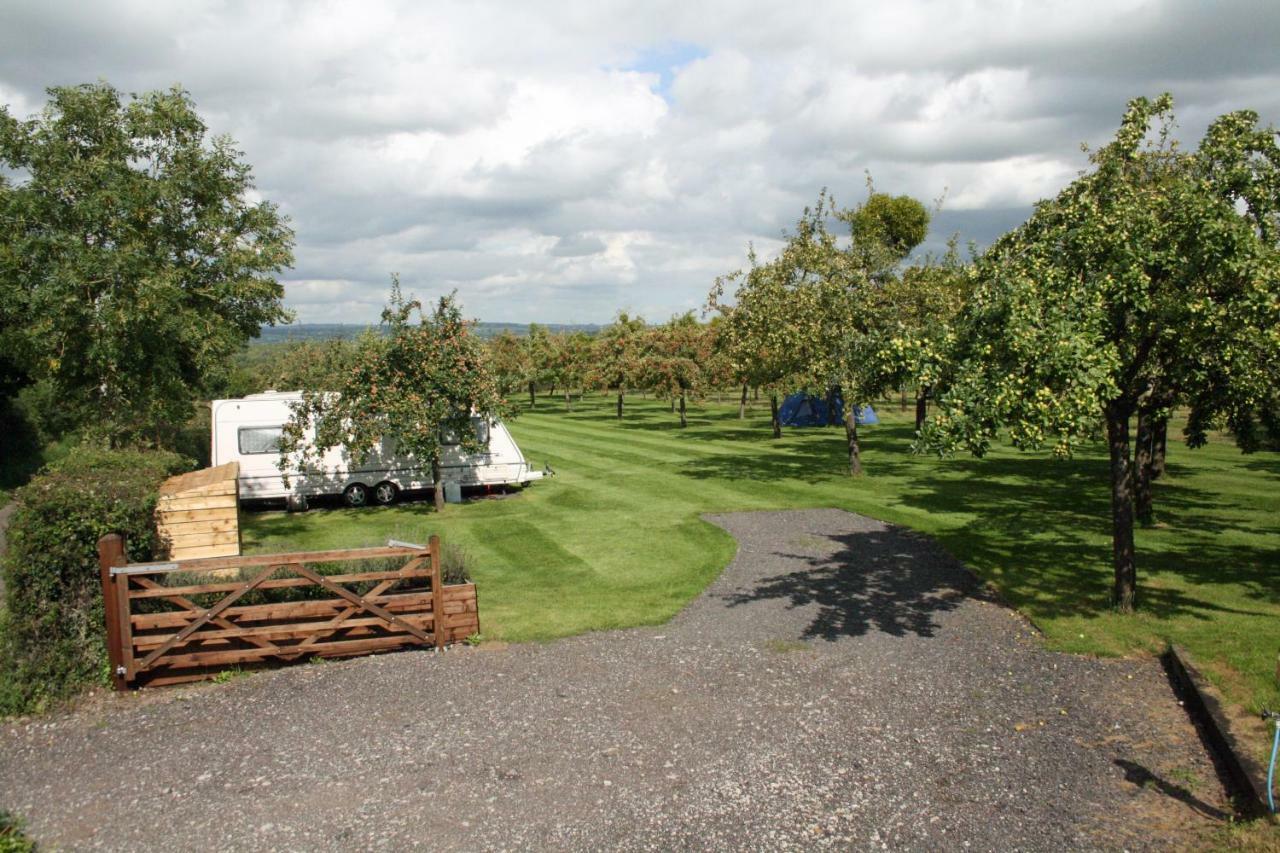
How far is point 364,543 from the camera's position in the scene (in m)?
19.3

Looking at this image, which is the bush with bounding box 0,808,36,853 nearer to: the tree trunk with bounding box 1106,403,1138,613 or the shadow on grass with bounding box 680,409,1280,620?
the shadow on grass with bounding box 680,409,1280,620

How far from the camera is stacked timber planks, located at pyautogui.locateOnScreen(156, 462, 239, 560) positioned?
1375 cm

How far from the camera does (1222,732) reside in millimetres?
8477

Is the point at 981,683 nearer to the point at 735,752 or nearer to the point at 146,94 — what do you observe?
the point at 735,752

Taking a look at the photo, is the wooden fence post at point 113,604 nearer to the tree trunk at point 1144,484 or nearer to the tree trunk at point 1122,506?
the tree trunk at point 1122,506

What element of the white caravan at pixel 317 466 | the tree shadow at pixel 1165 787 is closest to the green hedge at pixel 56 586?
the tree shadow at pixel 1165 787

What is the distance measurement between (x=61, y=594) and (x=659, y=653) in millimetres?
7671

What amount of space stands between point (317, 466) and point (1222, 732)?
852 inches

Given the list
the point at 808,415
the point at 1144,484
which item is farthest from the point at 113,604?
the point at 808,415

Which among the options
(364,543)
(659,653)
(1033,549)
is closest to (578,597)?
(659,653)

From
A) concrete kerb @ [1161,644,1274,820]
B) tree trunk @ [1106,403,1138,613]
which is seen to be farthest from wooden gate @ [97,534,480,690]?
tree trunk @ [1106,403,1138,613]

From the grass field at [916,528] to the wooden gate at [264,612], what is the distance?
135 centimetres

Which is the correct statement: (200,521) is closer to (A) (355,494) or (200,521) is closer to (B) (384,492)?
(A) (355,494)

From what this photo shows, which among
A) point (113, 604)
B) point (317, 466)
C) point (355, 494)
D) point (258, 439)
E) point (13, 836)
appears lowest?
point (13, 836)
